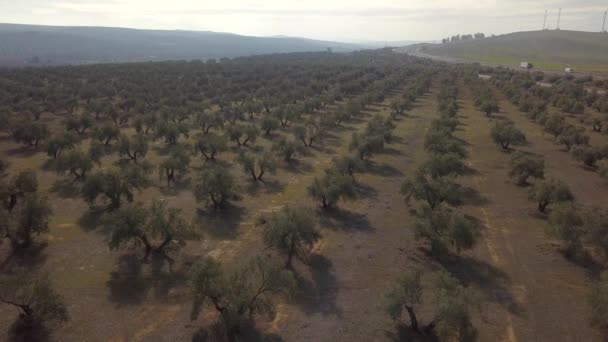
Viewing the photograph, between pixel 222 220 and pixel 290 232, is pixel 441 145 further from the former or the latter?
pixel 222 220

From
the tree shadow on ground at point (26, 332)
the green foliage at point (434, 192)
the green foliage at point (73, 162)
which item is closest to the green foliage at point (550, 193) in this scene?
the green foliage at point (434, 192)

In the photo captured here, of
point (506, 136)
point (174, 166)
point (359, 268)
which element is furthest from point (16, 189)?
point (506, 136)

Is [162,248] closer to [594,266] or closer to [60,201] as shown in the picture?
[60,201]

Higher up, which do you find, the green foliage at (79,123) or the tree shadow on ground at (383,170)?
the green foliage at (79,123)

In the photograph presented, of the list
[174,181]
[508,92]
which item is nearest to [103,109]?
[174,181]

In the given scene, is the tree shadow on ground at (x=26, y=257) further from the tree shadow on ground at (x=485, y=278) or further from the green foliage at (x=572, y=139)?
the green foliage at (x=572, y=139)

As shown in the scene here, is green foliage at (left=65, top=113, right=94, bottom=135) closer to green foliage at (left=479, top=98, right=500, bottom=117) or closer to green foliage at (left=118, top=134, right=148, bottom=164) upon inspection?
green foliage at (left=118, top=134, right=148, bottom=164)

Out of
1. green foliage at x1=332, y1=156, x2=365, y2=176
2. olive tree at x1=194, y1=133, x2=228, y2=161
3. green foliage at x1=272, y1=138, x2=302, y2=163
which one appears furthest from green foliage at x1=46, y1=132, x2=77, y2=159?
green foliage at x1=332, y1=156, x2=365, y2=176
